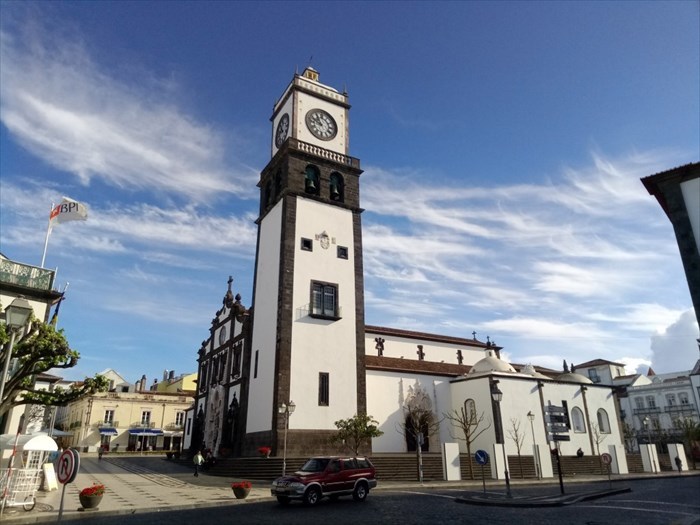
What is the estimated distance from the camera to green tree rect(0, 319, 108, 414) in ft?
52.5

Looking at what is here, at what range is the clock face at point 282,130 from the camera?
38.0 meters

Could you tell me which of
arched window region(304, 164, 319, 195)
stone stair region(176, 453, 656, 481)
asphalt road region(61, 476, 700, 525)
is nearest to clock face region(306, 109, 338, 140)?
arched window region(304, 164, 319, 195)

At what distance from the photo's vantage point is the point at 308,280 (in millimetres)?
32906

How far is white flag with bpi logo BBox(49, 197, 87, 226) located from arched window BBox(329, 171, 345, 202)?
16676 mm

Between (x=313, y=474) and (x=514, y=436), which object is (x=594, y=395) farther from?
(x=313, y=474)

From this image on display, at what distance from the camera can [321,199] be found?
35438 millimetres

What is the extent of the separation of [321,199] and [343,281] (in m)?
6.28

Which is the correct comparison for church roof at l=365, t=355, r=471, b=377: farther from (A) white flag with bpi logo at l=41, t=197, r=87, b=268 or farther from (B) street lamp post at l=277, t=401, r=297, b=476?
(A) white flag with bpi logo at l=41, t=197, r=87, b=268

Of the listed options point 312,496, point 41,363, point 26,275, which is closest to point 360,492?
point 312,496

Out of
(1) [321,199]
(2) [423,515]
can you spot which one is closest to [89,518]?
(2) [423,515]

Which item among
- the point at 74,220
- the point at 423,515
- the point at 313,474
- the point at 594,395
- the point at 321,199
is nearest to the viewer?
the point at 423,515

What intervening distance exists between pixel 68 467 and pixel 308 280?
22.5 meters

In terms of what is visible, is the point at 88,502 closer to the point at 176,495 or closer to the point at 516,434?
the point at 176,495

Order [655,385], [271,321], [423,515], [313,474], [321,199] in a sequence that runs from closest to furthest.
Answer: [423,515] → [313,474] → [271,321] → [321,199] → [655,385]
